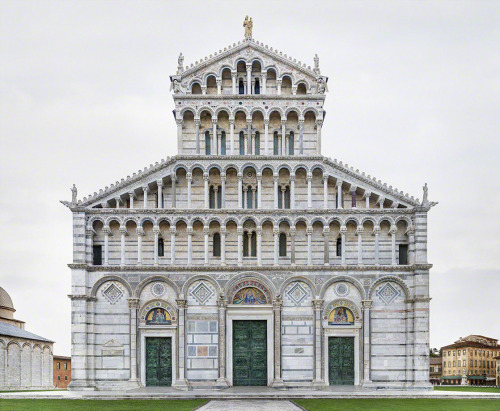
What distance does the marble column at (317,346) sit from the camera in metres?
34.0

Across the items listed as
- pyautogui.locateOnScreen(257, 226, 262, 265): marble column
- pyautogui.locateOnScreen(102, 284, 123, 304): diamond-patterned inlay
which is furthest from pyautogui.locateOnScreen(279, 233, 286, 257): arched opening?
pyautogui.locateOnScreen(102, 284, 123, 304): diamond-patterned inlay

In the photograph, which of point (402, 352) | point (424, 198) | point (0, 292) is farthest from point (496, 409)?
point (0, 292)

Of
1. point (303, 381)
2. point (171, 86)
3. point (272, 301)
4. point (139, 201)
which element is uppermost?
point (171, 86)

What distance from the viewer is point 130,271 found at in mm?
35000

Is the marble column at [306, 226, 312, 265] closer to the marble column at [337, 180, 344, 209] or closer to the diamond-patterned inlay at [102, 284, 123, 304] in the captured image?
the marble column at [337, 180, 344, 209]

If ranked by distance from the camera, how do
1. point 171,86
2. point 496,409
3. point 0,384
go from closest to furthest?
point 496,409 < point 171,86 < point 0,384

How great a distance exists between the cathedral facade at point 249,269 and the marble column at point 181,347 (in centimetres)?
7

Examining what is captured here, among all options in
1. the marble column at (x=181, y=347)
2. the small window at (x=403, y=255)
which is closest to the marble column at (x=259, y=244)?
the marble column at (x=181, y=347)

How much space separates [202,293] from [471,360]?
6611cm

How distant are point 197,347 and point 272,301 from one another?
466cm

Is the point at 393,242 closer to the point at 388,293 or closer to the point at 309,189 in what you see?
the point at 388,293

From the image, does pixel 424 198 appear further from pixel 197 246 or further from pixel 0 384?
pixel 0 384

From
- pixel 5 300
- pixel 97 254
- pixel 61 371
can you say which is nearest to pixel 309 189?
pixel 97 254

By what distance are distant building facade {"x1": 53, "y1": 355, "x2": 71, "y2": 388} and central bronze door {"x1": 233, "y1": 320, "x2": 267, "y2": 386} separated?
43548 mm
